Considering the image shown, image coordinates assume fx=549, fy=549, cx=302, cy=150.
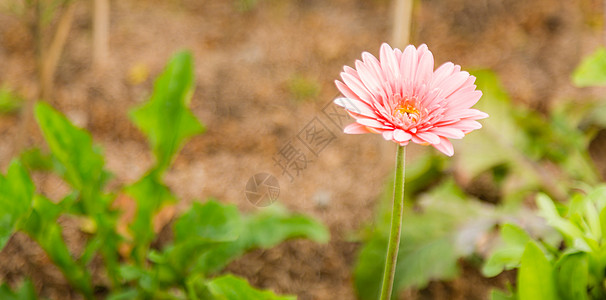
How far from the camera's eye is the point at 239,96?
2195mm

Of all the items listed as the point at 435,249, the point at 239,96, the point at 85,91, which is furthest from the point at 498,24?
the point at 85,91

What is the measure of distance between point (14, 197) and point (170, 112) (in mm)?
462


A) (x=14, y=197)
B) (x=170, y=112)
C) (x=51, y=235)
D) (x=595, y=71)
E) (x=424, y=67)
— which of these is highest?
(x=595, y=71)

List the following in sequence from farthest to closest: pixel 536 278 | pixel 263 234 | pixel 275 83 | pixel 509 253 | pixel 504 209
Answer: pixel 275 83 < pixel 504 209 < pixel 263 234 < pixel 509 253 < pixel 536 278

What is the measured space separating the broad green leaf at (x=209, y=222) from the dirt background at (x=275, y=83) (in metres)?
0.37

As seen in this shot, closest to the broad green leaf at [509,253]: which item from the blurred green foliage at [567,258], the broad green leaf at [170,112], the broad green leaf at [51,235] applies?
the blurred green foliage at [567,258]

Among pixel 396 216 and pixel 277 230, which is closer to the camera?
pixel 396 216

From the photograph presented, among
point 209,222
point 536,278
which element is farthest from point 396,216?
point 209,222

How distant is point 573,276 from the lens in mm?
948

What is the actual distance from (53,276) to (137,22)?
1.35 metres

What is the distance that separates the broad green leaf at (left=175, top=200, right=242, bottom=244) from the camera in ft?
4.07

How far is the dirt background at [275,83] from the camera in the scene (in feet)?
5.42

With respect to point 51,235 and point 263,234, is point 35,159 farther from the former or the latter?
point 263,234

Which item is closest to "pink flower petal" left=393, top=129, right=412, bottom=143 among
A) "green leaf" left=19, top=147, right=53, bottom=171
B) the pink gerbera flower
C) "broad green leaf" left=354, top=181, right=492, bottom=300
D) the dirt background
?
the pink gerbera flower
